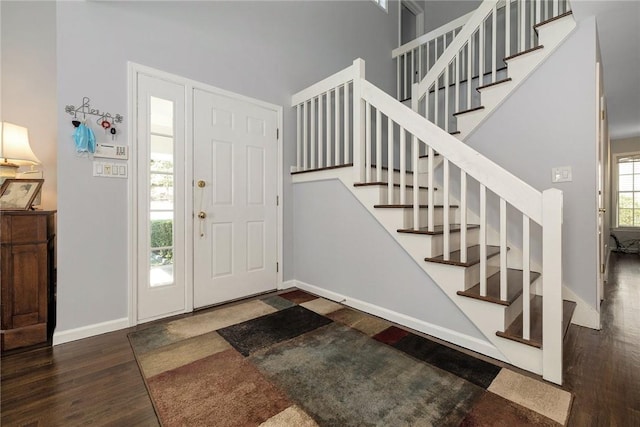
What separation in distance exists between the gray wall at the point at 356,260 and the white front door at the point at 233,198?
0.38m

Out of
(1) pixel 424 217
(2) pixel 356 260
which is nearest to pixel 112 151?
(2) pixel 356 260

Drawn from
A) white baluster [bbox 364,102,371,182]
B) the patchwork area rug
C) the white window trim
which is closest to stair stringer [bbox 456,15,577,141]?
white baluster [bbox 364,102,371,182]

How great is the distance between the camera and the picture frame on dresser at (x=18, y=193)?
189 cm

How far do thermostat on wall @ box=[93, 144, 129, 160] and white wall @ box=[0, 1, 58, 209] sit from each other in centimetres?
73

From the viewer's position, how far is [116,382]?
1.52 meters

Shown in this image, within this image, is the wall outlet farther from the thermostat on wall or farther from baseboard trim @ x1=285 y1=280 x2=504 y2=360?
baseboard trim @ x1=285 y1=280 x2=504 y2=360

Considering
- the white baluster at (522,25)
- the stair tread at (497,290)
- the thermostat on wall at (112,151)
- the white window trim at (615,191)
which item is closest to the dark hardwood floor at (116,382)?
the stair tread at (497,290)

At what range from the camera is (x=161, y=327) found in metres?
2.17

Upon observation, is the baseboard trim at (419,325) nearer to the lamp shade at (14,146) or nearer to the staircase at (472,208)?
the staircase at (472,208)

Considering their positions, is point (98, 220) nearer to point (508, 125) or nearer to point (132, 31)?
point (132, 31)

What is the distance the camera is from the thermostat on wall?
207cm

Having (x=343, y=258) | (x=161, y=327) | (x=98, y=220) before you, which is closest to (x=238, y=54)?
(x=98, y=220)

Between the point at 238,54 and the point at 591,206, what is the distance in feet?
11.2

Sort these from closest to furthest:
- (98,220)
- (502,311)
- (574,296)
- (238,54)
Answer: (502,311) → (98,220) → (574,296) → (238,54)
